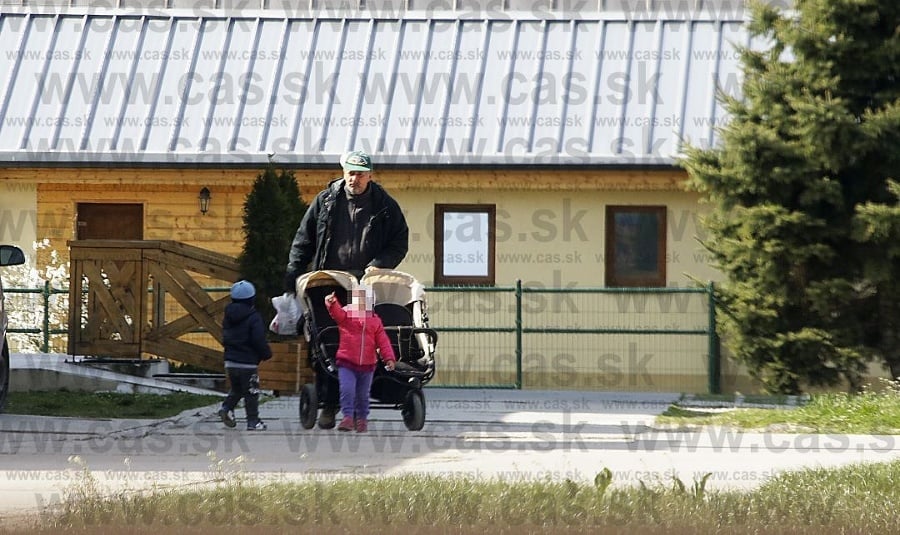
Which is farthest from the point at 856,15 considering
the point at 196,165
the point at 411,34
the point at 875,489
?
the point at 875,489

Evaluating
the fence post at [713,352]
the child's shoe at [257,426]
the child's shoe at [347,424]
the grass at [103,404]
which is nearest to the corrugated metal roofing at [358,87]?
the fence post at [713,352]

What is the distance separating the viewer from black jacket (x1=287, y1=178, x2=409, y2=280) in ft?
42.8

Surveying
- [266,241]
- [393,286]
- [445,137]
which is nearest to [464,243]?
[445,137]

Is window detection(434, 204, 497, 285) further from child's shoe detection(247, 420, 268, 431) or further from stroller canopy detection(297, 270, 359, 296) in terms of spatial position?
stroller canopy detection(297, 270, 359, 296)

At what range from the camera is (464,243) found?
76.9 feet

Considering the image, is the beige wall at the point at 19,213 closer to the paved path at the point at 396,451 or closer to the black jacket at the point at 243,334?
the paved path at the point at 396,451

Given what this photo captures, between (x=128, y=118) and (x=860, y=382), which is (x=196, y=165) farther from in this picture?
(x=860, y=382)

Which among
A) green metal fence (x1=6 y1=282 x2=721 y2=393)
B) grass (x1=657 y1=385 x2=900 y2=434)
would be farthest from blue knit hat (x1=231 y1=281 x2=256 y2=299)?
green metal fence (x1=6 y1=282 x2=721 y2=393)

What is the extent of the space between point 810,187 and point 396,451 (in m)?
9.78

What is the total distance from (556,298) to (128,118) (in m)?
7.14

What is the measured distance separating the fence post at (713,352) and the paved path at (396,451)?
597 centimetres

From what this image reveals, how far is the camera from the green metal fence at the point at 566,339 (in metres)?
22.1

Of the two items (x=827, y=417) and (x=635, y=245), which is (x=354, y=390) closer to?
(x=827, y=417)

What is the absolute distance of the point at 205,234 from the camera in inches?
931
